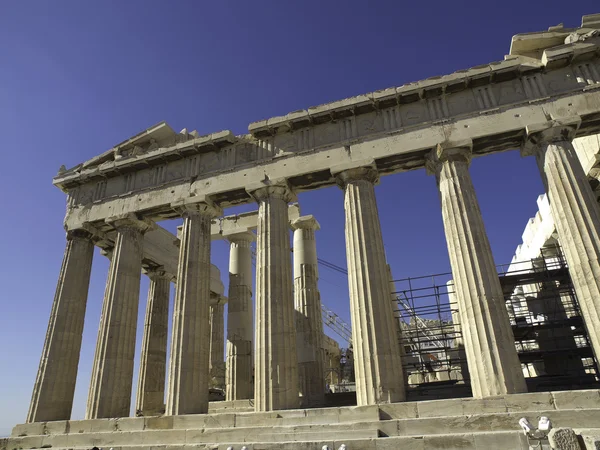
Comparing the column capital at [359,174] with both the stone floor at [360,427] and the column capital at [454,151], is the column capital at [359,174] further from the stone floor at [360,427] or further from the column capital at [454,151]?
the stone floor at [360,427]

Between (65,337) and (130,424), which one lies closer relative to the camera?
(130,424)

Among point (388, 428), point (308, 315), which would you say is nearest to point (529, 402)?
point (388, 428)

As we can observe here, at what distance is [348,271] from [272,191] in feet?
15.7

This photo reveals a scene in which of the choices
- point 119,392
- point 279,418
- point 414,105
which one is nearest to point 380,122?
point 414,105

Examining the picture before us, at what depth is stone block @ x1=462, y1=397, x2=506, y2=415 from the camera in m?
12.2

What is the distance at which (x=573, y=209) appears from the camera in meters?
14.5

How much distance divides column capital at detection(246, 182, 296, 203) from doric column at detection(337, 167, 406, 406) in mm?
2311

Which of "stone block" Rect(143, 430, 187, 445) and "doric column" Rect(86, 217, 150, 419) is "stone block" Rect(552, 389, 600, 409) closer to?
"stone block" Rect(143, 430, 187, 445)

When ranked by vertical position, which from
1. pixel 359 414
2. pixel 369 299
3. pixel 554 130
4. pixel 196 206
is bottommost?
pixel 359 414

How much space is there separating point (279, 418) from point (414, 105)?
41.4 feet

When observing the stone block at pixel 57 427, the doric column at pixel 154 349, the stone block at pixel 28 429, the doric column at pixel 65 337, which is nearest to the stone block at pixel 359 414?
the stone block at pixel 57 427

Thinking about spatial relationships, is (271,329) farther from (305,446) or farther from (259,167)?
(259,167)

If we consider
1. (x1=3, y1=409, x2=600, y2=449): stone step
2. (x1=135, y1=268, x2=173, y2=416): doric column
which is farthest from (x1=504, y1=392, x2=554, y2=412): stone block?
(x1=135, y1=268, x2=173, y2=416): doric column

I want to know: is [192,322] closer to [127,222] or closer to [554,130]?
[127,222]
